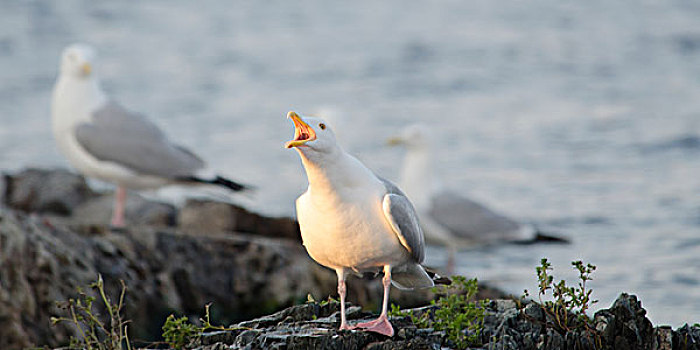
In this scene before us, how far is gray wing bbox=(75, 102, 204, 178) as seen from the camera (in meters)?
8.18

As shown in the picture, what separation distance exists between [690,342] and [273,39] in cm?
1489

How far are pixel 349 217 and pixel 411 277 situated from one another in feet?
1.81

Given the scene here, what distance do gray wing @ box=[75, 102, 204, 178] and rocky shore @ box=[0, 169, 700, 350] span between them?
Answer: 38 centimetres

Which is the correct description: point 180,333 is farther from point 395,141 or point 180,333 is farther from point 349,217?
point 395,141

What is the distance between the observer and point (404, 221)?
380cm

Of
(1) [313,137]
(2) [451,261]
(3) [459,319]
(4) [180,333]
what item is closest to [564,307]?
(3) [459,319]

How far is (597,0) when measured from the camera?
19.8 m

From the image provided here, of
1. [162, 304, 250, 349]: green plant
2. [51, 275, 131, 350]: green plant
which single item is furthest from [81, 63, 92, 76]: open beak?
[162, 304, 250, 349]: green plant

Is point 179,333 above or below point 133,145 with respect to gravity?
below

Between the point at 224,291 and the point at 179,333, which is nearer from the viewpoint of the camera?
the point at 179,333

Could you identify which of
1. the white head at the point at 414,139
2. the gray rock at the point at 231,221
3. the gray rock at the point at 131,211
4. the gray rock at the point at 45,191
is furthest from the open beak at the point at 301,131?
the white head at the point at 414,139

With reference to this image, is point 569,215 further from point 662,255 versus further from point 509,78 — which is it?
point 509,78

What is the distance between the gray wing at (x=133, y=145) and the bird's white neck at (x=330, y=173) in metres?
4.71

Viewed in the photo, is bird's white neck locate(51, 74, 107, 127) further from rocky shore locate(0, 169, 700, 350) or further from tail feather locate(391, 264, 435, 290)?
tail feather locate(391, 264, 435, 290)
